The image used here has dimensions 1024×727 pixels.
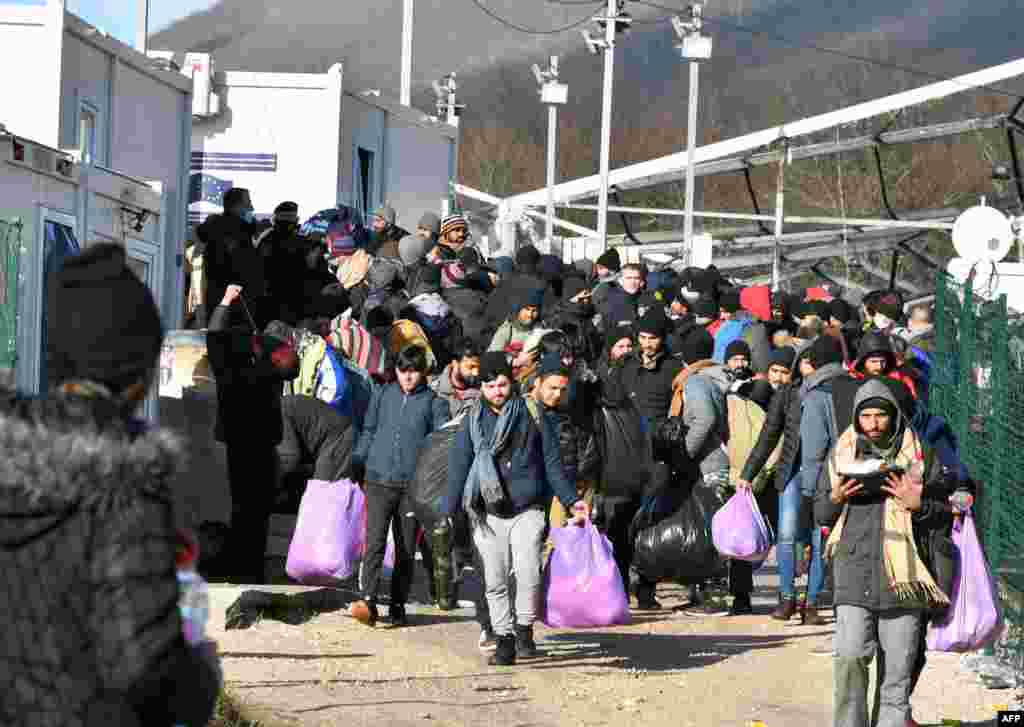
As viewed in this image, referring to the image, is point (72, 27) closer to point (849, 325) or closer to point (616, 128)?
point (849, 325)

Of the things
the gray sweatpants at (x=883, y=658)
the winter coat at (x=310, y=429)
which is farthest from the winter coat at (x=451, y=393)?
the gray sweatpants at (x=883, y=658)

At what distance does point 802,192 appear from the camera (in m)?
76.0

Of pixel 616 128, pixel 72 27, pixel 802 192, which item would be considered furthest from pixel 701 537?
pixel 616 128

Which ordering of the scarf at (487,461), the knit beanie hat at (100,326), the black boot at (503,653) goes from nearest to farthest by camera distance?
1. the knit beanie hat at (100,326)
2. the scarf at (487,461)
3. the black boot at (503,653)

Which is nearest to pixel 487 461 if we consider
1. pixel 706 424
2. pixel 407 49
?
pixel 706 424

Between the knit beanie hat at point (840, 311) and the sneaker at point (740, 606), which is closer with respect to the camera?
the sneaker at point (740, 606)

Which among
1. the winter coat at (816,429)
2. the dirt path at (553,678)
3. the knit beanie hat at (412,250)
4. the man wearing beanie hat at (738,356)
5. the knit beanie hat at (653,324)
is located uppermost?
the knit beanie hat at (412,250)

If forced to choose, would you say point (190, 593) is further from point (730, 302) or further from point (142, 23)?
point (142, 23)

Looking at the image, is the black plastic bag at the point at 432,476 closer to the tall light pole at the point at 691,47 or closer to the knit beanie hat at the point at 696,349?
A: the knit beanie hat at the point at 696,349

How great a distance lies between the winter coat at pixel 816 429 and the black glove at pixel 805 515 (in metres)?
0.54

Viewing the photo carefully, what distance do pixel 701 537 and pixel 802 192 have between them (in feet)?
208

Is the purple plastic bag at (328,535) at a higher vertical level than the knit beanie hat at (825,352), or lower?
lower

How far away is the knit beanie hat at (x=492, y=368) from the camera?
11570mm

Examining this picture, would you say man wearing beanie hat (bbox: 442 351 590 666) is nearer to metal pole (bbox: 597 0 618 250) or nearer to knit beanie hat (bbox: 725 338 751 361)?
knit beanie hat (bbox: 725 338 751 361)
